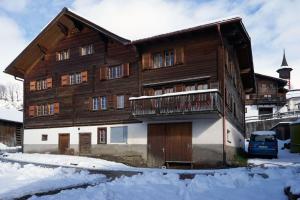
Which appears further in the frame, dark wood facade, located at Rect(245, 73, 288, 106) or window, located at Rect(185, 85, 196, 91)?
dark wood facade, located at Rect(245, 73, 288, 106)

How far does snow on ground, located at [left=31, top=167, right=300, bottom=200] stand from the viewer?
1034cm

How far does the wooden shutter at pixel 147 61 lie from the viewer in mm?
24250

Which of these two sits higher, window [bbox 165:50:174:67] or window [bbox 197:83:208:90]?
window [bbox 165:50:174:67]

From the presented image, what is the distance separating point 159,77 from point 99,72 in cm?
586

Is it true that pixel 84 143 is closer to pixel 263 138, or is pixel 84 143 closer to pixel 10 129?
pixel 263 138

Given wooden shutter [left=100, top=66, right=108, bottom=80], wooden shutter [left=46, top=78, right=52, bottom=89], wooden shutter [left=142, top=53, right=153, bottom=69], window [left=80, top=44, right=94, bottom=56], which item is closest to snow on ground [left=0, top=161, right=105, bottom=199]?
wooden shutter [left=100, top=66, right=108, bottom=80]

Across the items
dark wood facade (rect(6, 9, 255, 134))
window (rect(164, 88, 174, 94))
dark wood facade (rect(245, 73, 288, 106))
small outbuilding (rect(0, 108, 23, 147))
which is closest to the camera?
dark wood facade (rect(6, 9, 255, 134))

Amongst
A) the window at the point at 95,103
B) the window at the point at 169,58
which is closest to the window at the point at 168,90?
the window at the point at 169,58

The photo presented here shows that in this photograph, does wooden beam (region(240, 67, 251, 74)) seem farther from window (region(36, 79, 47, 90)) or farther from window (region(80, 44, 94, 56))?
window (region(36, 79, 47, 90))

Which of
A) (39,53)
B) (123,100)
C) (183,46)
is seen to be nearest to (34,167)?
(123,100)

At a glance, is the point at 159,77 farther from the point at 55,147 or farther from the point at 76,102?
the point at 55,147

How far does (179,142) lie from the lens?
2223 centimetres

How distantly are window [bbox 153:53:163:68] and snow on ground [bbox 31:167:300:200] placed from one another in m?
11.3

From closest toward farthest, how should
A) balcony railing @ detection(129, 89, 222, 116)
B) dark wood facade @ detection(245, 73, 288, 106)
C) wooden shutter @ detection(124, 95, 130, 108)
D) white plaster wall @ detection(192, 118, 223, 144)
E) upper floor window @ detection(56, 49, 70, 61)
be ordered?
1. balcony railing @ detection(129, 89, 222, 116)
2. white plaster wall @ detection(192, 118, 223, 144)
3. wooden shutter @ detection(124, 95, 130, 108)
4. upper floor window @ detection(56, 49, 70, 61)
5. dark wood facade @ detection(245, 73, 288, 106)
